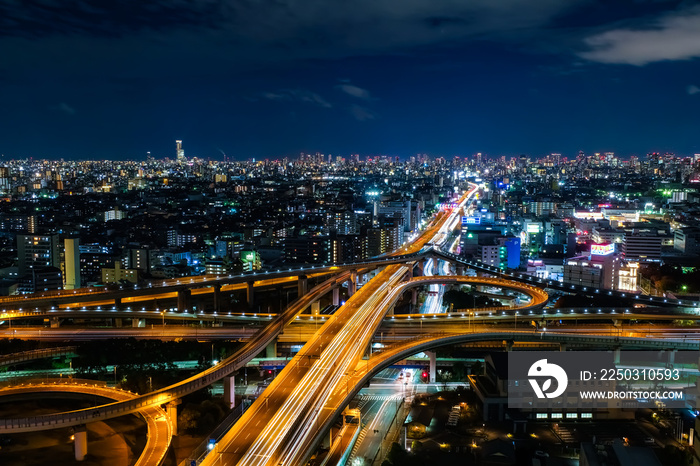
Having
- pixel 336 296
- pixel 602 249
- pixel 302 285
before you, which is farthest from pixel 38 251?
pixel 602 249

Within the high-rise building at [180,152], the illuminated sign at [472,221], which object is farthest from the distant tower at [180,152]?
the illuminated sign at [472,221]

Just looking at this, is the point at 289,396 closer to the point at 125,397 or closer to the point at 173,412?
the point at 173,412

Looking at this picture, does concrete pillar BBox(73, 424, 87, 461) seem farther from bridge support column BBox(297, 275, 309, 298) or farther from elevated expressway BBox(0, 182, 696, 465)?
bridge support column BBox(297, 275, 309, 298)

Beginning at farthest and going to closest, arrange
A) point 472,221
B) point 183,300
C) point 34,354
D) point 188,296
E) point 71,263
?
1. point 472,221
2. point 71,263
3. point 188,296
4. point 183,300
5. point 34,354

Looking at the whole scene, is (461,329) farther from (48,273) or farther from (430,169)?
(430,169)

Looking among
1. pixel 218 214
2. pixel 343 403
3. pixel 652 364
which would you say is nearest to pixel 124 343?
pixel 343 403

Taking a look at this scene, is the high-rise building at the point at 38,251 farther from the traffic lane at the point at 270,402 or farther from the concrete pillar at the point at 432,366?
the concrete pillar at the point at 432,366

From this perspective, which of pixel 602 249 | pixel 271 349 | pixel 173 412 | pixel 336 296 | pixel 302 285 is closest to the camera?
pixel 173 412
